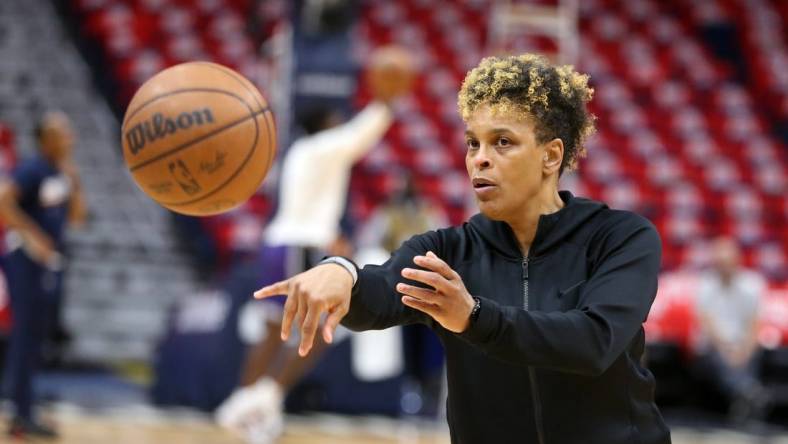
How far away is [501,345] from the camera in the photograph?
188cm

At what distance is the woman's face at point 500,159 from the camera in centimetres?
221

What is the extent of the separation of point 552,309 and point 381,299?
0.38 metres

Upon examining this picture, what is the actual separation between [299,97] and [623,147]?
6.24m

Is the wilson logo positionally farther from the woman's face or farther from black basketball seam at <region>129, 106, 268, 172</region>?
the woman's face

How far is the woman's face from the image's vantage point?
221 centimetres

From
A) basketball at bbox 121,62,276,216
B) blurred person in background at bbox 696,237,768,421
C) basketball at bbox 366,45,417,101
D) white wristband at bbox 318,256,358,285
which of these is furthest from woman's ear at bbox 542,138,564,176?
blurred person in background at bbox 696,237,768,421

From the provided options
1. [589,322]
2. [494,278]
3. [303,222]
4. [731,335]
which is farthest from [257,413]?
[731,335]

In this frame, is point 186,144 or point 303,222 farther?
point 303,222

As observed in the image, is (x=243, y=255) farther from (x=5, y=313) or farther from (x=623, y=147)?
(x=623, y=147)

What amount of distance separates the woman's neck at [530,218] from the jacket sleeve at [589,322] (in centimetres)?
21

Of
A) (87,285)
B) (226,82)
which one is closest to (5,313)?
(87,285)

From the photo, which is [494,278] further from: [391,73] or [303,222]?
[303,222]

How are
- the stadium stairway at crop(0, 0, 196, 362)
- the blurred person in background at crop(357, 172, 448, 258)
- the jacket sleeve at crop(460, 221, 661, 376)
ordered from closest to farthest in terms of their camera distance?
the jacket sleeve at crop(460, 221, 661, 376), the blurred person in background at crop(357, 172, 448, 258), the stadium stairway at crop(0, 0, 196, 362)

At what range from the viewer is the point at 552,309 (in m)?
2.21
